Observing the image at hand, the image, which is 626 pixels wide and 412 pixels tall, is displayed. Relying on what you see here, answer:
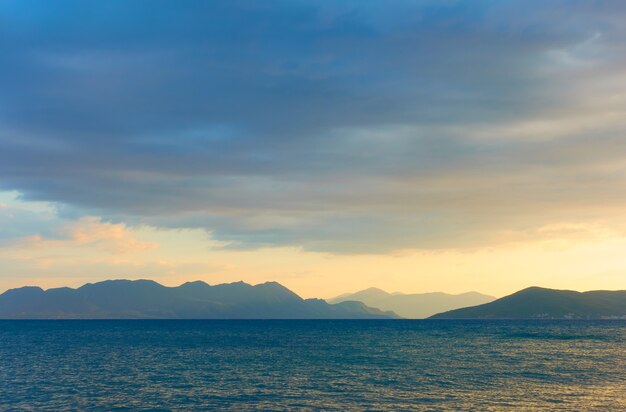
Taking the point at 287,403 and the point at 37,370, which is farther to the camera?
the point at 37,370

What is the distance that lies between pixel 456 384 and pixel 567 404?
16108 millimetres

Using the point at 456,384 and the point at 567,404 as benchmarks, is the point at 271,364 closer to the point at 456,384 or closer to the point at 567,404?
the point at 456,384

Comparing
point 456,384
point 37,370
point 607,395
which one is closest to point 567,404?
point 607,395

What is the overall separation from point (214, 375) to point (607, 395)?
53.2 meters

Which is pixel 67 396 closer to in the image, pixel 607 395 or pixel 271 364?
pixel 271 364

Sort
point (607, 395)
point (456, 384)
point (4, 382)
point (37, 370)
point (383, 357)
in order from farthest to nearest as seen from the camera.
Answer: point (383, 357) < point (37, 370) < point (4, 382) < point (456, 384) < point (607, 395)

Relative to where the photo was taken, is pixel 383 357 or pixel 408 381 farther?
pixel 383 357

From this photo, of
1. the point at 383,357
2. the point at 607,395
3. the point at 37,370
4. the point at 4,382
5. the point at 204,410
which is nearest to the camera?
the point at 204,410

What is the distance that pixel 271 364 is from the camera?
347 ft

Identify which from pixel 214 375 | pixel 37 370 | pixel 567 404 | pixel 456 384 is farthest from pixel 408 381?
pixel 37 370

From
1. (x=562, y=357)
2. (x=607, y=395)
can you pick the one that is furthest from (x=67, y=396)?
(x=562, y=357)

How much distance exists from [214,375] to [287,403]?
27.6 meters

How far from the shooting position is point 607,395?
71.8m

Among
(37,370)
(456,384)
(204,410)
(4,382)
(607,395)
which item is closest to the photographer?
(204,410)
